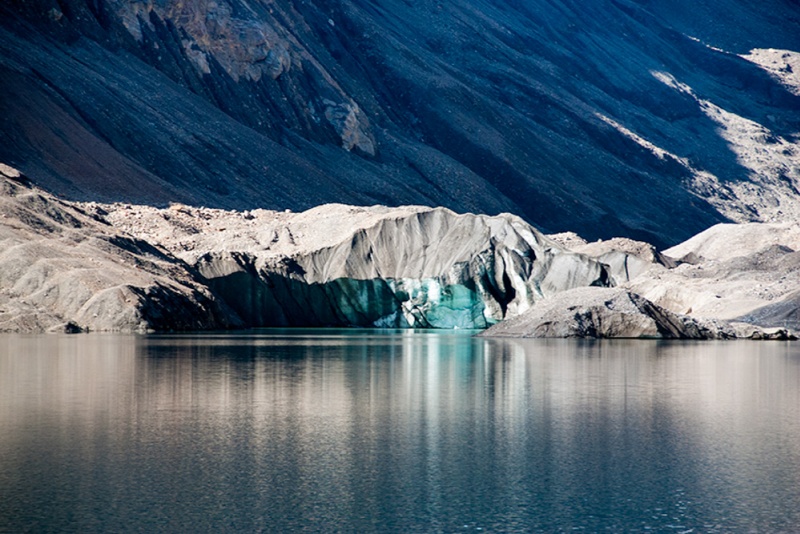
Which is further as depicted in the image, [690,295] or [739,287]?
[690,295]

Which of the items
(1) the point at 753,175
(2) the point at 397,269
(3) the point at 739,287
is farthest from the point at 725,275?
(1) the point at 753,175

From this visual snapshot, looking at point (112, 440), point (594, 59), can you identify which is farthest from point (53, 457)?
point (594, 59)

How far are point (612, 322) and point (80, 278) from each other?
26083mm

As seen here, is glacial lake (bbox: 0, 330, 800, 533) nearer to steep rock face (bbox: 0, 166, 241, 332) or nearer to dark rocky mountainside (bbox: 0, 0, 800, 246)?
steep rock face (bbox: 0, 166, 241, 332)

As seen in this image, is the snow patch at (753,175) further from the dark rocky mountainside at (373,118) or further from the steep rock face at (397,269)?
the steep rock face at (397,269)

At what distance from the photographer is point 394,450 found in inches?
684

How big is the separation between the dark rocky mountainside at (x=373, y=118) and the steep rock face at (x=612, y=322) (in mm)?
49695

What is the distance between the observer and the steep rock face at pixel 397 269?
76312 millimetres

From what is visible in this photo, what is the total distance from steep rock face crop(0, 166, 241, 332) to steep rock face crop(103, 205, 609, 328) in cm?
964

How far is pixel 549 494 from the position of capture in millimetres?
14586

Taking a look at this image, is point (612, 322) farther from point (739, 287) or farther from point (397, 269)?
point (397, 269)

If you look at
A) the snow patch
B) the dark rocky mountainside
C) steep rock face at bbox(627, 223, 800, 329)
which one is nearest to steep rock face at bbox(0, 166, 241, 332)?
steep rock face at bbox(627, 223, 800, 329)

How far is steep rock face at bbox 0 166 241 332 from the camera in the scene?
55.7 m

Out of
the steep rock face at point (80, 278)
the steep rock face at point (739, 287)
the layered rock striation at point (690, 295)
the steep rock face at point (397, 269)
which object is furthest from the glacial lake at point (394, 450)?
the steep rock face at point (397, 269)
